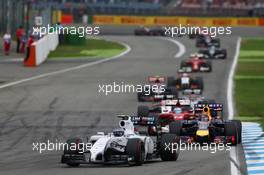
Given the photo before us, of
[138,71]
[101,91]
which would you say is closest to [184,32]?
[138,71]

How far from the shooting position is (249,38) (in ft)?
271

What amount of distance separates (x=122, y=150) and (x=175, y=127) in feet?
13.2

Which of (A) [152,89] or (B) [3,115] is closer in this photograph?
(B) [3,115]

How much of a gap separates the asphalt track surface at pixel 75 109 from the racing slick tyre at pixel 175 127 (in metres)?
1.62

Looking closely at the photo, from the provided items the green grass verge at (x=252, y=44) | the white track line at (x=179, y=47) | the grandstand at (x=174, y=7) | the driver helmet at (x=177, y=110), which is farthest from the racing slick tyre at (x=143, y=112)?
the grandstand at (x=174, y=7)

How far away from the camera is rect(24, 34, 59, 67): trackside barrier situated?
4619 cm

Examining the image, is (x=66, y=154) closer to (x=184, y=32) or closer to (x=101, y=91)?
(x=101, y=91)

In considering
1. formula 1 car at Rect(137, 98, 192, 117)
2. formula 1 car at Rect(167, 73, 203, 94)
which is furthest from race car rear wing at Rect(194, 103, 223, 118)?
formula 1 car at Rect(167, 73, 203, 94)

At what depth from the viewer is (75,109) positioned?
1073 inches

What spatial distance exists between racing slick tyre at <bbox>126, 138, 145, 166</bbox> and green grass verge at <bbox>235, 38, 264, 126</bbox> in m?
8.81

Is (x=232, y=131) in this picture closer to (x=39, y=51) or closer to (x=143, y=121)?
(x=143, y=121)

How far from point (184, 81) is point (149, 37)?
1968 inches

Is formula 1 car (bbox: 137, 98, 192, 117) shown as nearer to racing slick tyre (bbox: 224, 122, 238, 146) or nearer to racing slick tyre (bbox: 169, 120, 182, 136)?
racing slick tyre (bbox: 169, 120, 182, 136)

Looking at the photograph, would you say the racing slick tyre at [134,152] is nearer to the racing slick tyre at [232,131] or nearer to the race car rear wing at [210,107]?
the racing slick tyre at [232,131]
